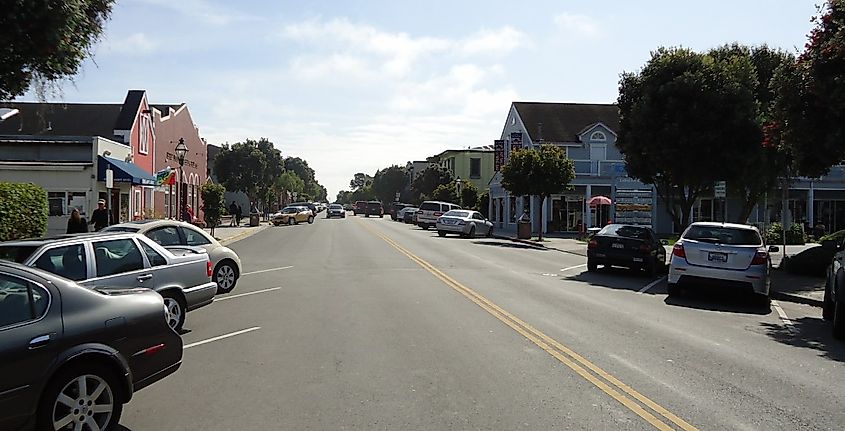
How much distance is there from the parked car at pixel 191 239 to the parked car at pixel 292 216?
42233mm

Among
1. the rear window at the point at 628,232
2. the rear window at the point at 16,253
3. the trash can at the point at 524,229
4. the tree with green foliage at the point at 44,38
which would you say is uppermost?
the tree with green foliage at the point at 44,38

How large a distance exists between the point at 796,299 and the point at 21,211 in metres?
17.6

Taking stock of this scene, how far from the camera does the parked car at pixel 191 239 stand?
1277 cm

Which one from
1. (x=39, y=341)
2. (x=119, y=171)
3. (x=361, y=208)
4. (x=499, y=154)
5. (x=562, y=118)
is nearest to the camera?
(x=39, y=341)

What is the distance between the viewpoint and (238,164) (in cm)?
6481

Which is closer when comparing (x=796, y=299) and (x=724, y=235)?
(x=724, y=235)

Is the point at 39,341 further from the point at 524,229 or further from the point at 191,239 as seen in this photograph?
the point at 524,229

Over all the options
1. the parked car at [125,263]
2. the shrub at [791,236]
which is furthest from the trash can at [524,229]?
the parked car at [125,263]

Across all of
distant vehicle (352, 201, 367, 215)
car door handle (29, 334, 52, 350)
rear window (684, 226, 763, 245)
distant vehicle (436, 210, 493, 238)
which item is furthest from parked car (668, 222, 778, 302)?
distant vehicle (352, 201, 367, 215)

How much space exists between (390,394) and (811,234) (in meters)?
43.6

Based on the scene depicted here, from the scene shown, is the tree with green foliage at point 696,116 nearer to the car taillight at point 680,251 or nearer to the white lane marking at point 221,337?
the car taillight at point 680,251

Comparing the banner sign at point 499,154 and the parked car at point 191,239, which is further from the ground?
the banner sign at point 499,154

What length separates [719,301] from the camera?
50.3ft

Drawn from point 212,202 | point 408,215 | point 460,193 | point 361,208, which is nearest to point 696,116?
point 212,202
